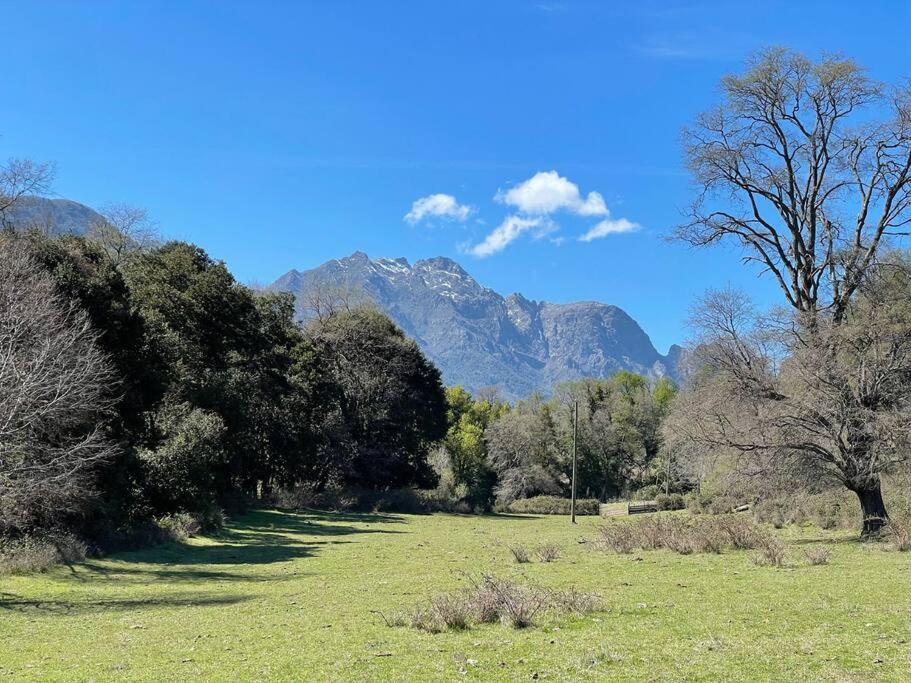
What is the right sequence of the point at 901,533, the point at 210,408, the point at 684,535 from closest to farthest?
the point at 901,533, the point at 684,535, the point at 210,408

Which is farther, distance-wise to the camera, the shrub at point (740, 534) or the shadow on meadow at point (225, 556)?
the shrub at point (740, 534)

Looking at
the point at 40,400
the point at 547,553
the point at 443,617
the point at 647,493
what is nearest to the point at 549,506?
the point at 647,493

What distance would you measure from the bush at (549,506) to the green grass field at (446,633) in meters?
40.3

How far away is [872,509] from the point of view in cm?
2261

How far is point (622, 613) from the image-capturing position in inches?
396

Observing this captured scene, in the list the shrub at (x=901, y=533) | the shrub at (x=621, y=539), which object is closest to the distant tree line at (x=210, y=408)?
the shrub at (x=621, y=539)

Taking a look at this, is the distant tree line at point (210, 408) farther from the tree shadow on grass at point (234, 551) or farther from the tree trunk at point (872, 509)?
the tree trunk at point (872, 509)

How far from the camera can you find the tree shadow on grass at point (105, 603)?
12406mm

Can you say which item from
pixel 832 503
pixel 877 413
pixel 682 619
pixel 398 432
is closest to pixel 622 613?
pixel 682 619

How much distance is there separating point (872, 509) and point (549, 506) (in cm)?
3881

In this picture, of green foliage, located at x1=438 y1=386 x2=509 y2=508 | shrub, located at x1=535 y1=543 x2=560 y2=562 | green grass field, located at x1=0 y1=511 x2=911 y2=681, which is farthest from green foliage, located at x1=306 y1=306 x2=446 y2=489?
shrub, located at x1=535 y1=543 x2=560 y2=562

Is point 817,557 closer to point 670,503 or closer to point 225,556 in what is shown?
point 225,556

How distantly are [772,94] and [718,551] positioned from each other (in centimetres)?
1697

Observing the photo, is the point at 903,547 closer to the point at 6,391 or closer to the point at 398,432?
the point at 6,391
